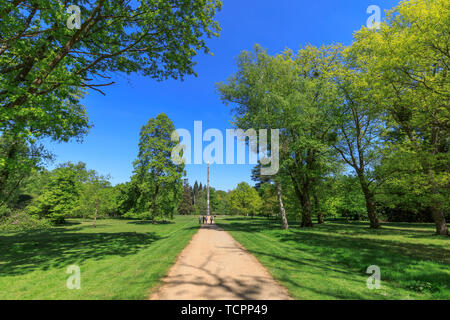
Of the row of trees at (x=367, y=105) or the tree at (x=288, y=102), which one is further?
the tree at (x=288, y=102)

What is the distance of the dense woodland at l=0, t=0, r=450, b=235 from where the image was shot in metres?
7.33

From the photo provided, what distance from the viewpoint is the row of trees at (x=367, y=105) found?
29.5 ft

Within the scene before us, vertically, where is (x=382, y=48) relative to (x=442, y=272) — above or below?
above

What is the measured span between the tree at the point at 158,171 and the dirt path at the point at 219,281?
21.9 m

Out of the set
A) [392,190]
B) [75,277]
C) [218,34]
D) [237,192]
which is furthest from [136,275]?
[237,192]

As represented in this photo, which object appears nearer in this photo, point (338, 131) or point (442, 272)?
point (442, 272)

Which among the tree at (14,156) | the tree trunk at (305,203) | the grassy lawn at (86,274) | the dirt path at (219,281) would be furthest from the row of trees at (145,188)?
the dirt path at (219,281)

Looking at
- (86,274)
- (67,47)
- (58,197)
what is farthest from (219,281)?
(58,197)

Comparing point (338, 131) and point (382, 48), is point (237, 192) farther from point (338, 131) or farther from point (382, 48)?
point (382, 48)

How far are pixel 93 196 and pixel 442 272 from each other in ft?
114

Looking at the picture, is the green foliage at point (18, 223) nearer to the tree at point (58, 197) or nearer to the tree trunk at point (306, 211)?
the tree at point (58, 197)

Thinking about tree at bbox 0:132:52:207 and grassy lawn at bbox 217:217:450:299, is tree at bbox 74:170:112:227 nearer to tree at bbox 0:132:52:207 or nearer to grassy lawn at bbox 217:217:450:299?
tree at bbox 0:132:52:207

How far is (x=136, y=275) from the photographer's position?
5.68 m

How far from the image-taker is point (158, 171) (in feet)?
93.9
